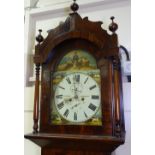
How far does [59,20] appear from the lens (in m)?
1.24

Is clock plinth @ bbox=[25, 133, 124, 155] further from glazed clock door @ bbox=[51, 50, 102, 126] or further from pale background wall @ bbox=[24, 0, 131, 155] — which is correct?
pale background wall @ bbox=[24, 0, 131, 155]

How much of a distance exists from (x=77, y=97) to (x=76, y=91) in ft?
0.08

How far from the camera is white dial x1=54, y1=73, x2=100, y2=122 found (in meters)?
0.90

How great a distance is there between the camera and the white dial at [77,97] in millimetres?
904

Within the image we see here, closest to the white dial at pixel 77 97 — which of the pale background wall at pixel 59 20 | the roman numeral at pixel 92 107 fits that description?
the roman numeral at pixel 92 107

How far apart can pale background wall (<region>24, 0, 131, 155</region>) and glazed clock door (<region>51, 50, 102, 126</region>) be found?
0.63ft

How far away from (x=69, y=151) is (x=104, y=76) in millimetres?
333

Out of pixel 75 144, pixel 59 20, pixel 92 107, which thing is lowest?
pixel 75 144

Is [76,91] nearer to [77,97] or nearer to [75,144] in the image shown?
[77,97]

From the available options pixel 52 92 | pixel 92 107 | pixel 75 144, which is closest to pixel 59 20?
pixel 52 92

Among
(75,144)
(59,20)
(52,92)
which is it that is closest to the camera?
(75,144)

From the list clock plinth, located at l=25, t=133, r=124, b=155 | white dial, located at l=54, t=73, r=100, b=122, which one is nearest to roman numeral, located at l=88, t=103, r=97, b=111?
white dial, located at l=54, t=73, r=100, b=122
